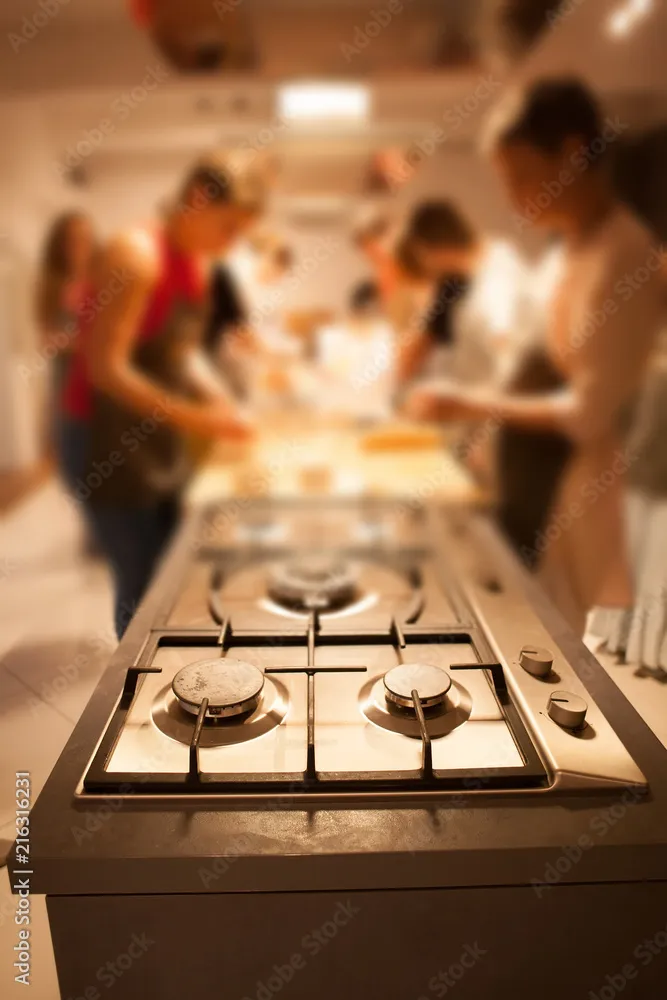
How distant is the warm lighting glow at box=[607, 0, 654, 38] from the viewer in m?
0.90

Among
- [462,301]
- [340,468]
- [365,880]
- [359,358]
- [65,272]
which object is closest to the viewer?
[365,880]

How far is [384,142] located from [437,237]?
0.35 metres

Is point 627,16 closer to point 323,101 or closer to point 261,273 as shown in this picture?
point 323,101

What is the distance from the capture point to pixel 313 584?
0.69 metres

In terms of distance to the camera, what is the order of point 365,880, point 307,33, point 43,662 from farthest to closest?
point 307,33 < point 43,662 < point 365,880

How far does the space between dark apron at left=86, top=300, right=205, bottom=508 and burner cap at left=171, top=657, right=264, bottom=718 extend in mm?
621

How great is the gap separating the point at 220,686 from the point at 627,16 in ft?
3.41

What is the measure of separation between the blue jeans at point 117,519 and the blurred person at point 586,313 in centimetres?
59

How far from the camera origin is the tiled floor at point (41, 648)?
1.31 feet

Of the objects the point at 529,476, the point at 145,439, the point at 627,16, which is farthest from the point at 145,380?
the point at 627,16

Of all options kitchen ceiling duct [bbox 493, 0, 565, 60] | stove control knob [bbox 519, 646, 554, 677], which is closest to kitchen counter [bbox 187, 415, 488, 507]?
stove control knob [bbox 519, 646, 554, 677]

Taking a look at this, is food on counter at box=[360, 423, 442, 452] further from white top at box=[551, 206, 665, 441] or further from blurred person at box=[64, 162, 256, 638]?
white top at box=[551, 206, 665, 441]

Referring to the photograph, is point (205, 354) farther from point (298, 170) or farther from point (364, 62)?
point (364, 62)

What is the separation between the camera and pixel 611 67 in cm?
94
